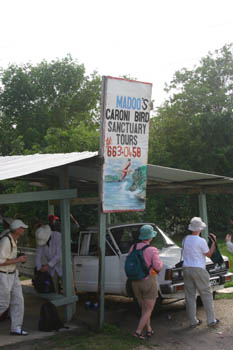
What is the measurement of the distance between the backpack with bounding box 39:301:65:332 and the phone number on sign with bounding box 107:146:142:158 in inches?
106

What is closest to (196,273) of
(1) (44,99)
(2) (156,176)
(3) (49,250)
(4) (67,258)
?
(4) (67,258)

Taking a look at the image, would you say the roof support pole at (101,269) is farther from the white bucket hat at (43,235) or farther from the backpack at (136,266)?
the white bucket hat at (43,235)

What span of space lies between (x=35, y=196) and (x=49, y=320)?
208 centimetres

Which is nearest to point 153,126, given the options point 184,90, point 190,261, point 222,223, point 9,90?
point 184,90

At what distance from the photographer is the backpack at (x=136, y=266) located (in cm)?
706

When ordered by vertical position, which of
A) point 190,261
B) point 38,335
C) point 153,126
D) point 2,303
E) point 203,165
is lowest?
point 38,335

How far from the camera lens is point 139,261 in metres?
7.11

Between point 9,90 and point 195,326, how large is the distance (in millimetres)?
39231

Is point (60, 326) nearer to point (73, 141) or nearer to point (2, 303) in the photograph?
point (2, 303)

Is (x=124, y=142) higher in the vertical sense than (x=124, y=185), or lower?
higher

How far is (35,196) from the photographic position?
7461 mm

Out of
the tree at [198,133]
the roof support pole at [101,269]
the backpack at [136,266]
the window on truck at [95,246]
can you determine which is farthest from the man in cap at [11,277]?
the tree at [198,133]

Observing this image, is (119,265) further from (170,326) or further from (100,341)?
(100,341)

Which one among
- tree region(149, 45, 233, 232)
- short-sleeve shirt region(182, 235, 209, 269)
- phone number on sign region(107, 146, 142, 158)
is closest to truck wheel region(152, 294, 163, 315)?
short-sleeve shirt region(182, 235, 209, 269)
